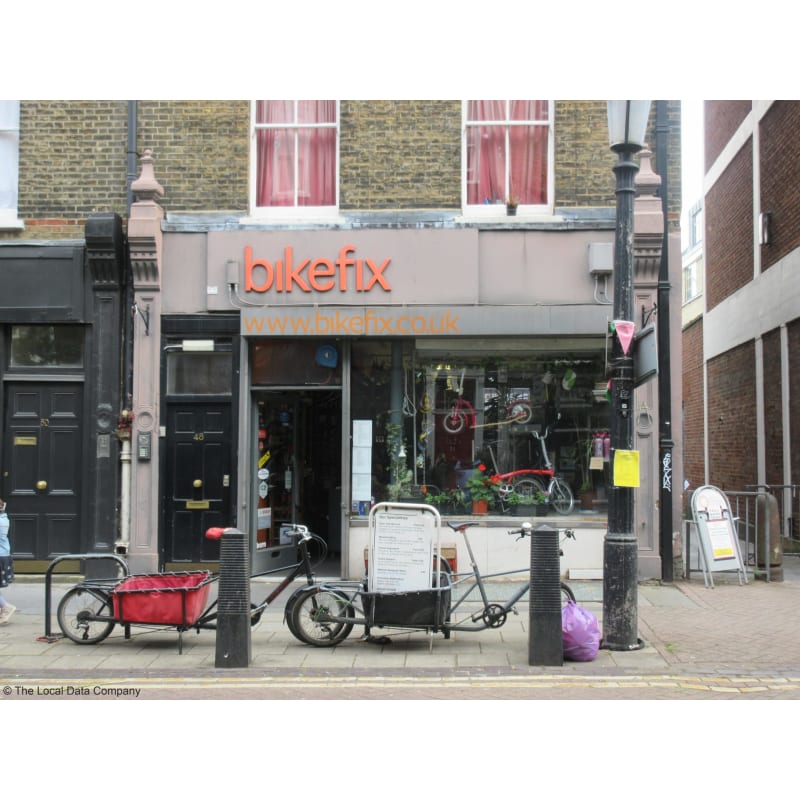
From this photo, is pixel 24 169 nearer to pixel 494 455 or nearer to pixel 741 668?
pixel 494 455

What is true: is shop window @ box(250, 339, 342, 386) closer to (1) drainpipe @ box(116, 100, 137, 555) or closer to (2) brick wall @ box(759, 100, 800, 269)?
(1) drainpipe @ box(116, 100, 137, 555)

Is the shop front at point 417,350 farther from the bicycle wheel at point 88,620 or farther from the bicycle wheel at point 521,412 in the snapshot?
the bicycle wheel at point 88,620

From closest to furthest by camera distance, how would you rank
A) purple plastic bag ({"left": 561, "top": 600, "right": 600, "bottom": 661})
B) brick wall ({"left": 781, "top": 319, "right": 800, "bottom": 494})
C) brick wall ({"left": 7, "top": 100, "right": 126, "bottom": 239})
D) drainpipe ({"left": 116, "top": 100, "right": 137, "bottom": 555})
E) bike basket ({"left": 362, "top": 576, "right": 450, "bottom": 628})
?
purple plastic bag ({"left": 561, "top": 600, "right": 600, "bottom": 661}), bike basket ({"left": 362, "top": 576, "right": 450, "bottom": 628}), drainpipe ({"left": 116, "top": 100, "right": 137, "bottom": 555}), brick wall ({"left": 7, "top": 100, "right": 126, "bottom": 239}), brick wall ({"left": 781, "top": 319, "right": 800, "bottom": 494})

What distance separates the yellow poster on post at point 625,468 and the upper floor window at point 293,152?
19.4 feet

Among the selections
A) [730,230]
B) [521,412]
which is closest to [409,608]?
[521,412]

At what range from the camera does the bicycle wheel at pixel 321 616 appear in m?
7.83

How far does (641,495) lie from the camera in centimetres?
1095

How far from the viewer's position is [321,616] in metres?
7.81

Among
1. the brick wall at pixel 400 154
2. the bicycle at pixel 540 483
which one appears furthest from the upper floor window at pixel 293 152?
the bicycle at pixel 540 483

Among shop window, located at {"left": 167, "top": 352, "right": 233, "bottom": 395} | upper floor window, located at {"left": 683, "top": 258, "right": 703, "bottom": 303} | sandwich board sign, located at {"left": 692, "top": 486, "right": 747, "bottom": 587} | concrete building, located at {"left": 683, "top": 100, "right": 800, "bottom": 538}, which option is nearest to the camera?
sandwich board sign, located at {"left": 692, "top": 486, "right": 747, "bottom": 587}

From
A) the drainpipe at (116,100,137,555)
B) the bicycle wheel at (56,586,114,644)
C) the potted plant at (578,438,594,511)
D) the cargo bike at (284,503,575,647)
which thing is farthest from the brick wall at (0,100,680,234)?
the bicycle wheel at (56,586,114,644)

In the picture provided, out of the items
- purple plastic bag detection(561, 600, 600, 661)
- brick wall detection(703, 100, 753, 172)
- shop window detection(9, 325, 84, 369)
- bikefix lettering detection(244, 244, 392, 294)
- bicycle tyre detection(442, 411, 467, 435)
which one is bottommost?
purple plastic bag detection(561, 600, 600, 661)

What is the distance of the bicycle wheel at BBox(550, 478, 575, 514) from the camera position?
1130 cm

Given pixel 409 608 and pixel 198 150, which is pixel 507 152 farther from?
pixel 409 608
